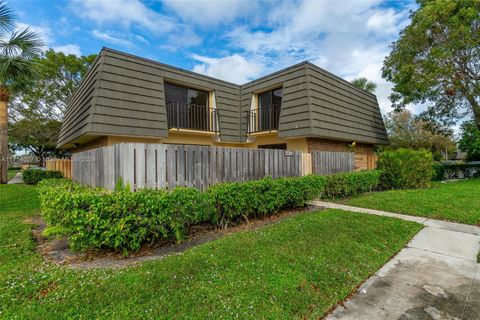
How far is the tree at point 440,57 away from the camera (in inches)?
469

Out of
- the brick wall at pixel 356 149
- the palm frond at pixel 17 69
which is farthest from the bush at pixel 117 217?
the brick wall at pixel 356 149

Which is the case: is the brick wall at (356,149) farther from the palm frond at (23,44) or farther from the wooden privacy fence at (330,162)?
the palm frond at (23,44)

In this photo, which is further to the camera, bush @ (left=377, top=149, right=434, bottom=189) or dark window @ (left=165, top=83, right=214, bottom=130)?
dark window @ (left=165, top=83, right=214, bottom=130)

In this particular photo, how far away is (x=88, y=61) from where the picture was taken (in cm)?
2445

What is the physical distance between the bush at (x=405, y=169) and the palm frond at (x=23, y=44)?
14952 millimetres

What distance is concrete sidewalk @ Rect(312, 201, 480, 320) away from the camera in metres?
2.46

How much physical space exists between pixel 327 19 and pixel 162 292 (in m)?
10.6

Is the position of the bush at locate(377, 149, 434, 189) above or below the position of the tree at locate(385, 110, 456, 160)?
below

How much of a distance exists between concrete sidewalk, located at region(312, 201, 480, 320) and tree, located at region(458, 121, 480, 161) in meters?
15.3

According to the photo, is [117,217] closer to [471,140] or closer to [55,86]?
[471,140]

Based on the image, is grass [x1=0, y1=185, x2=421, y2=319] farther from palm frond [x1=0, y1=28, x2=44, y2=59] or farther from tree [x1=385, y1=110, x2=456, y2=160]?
tree [x1=385, y1=110, x2=456, y2=160]

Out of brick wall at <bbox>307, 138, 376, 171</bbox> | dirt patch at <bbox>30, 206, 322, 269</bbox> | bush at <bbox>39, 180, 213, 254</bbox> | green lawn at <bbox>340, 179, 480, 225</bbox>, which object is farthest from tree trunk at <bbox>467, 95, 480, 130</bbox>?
bush at <bbox>39, 180, 213, 254</bbox>

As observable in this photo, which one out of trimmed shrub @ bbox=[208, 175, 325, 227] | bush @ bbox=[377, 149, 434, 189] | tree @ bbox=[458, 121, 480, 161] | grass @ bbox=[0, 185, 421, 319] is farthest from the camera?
tree @ bbox=[458, 121, 480, 161]

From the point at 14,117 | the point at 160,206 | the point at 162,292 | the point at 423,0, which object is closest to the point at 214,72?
the point at 423,0
